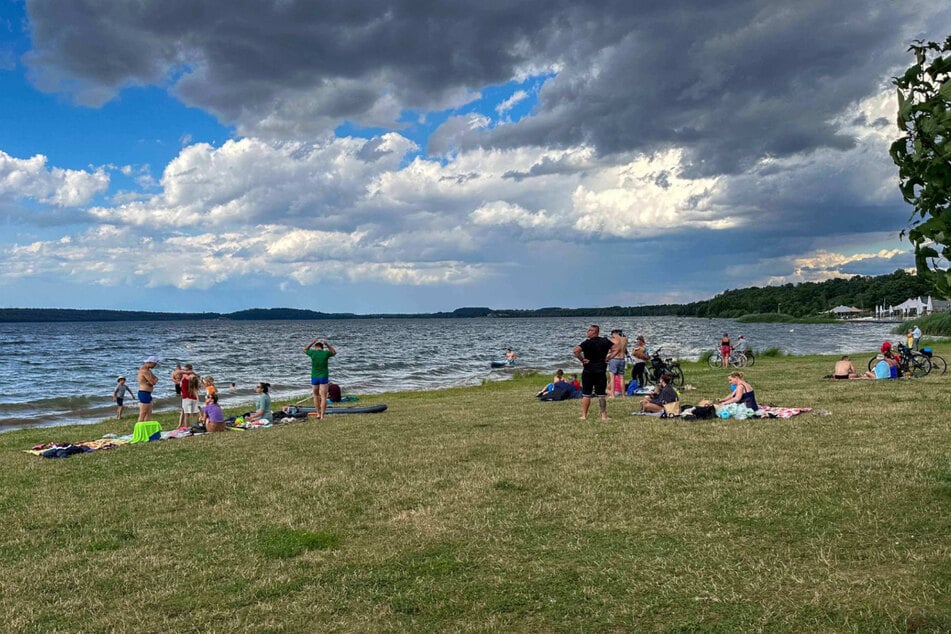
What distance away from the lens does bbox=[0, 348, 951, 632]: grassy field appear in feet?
19.0

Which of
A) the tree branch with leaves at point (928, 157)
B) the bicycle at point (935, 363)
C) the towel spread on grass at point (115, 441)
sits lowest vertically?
the towel spread on grass at point (115, 441)

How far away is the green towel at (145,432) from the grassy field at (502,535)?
3.09m

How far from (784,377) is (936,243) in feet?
83.6

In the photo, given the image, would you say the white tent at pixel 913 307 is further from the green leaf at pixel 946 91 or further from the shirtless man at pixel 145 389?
the green leaf at pixel 946 91

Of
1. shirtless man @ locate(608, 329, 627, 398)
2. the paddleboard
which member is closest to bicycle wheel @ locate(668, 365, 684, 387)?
shirtless man @ locate(608, 329, 627, 398)

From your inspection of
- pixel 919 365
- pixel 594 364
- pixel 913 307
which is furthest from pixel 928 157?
pixel 913 307

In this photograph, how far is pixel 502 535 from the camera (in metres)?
7.72

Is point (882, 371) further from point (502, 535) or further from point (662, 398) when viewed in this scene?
point (502, 535)

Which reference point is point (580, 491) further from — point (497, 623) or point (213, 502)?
point (213, 502)

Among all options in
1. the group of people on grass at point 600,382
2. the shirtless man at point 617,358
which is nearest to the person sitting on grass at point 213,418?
the group of people on grass at point 600,382

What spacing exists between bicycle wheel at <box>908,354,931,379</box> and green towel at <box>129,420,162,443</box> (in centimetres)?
2573

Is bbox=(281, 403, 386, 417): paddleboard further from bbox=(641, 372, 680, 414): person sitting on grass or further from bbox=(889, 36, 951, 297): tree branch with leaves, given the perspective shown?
bbox=(889, 36, 951, 297): tree branch with leaves

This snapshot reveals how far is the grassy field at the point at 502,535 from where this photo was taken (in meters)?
5.80

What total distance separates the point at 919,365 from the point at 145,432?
87.6 feet
